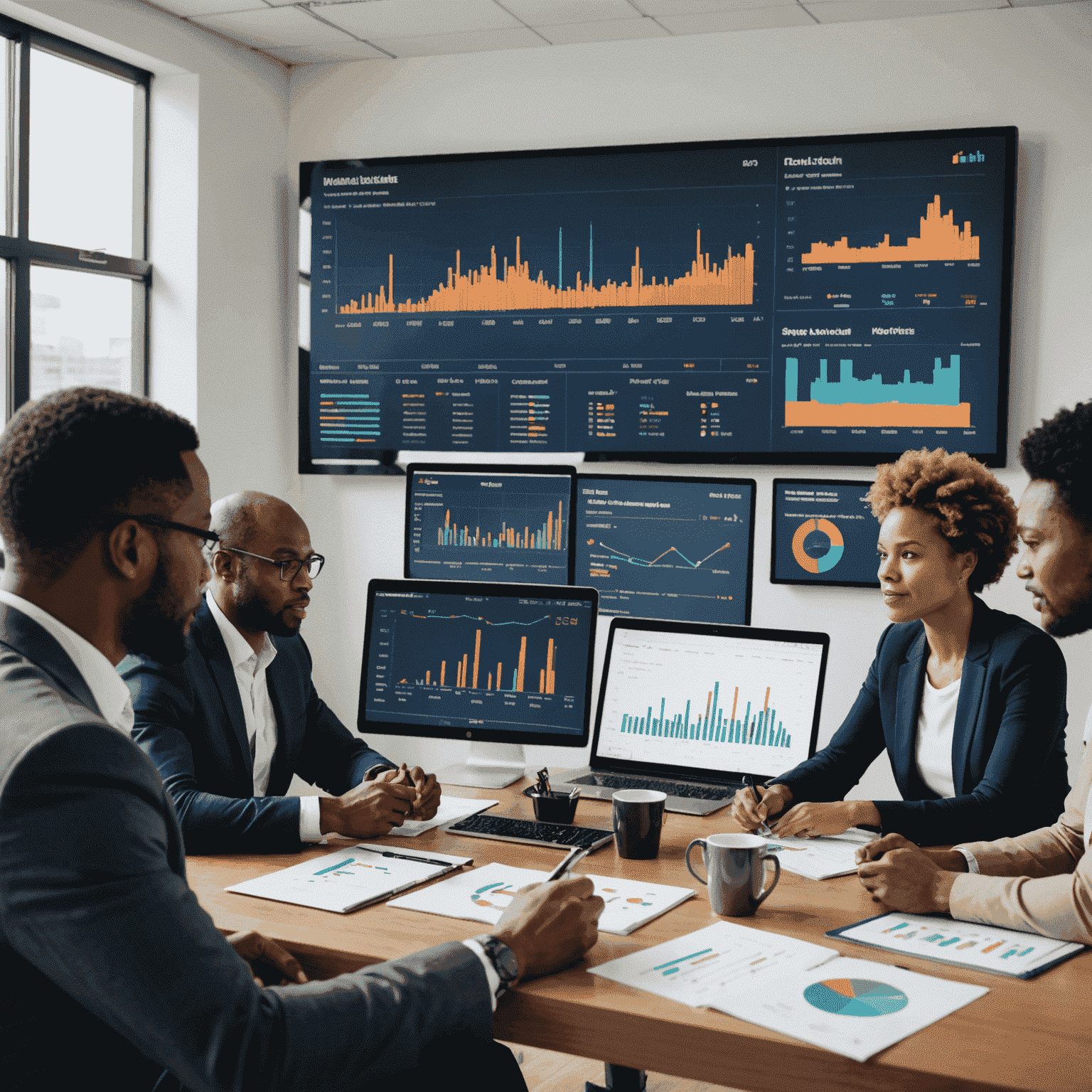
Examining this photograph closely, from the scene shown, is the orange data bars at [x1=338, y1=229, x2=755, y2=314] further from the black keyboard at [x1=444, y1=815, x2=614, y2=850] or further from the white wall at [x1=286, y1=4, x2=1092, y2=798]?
the black keyboard at [x1=444, y1=815, x2=614, y2=850]

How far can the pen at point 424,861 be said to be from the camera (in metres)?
1.82

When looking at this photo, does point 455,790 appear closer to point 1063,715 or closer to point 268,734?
point 268,734

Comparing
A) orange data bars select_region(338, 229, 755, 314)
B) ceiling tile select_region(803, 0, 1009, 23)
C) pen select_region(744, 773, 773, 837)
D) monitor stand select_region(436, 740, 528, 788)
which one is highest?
ceiling tile select_region(803, 0, 1009, 23)

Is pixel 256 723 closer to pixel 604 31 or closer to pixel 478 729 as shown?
pixel 478 729

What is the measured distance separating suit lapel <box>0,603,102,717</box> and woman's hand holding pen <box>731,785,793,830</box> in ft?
3.94

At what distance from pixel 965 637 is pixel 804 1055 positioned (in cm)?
133

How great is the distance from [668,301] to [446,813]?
1.96 meters

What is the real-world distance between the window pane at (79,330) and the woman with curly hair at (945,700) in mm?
2176

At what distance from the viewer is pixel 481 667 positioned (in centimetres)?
251

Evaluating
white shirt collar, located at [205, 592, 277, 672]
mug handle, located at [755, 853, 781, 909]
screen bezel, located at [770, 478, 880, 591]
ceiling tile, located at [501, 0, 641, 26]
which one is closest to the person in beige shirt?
mug handle, located at [755, 853, 781, 909]

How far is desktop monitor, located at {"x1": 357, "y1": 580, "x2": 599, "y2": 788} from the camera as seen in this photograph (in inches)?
97.0

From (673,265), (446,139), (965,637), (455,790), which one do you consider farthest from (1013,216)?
(455,790)

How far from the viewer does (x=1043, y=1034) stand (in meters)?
1.23

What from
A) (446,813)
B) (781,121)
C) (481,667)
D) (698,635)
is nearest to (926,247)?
(781,121)
